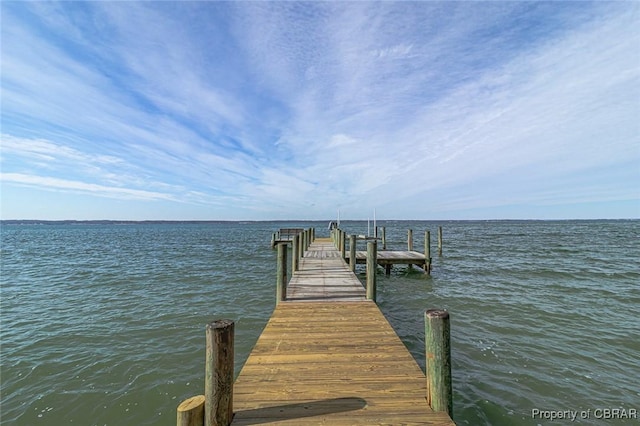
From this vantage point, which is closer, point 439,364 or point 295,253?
point 439,364

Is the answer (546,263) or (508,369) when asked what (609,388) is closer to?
(508,369)

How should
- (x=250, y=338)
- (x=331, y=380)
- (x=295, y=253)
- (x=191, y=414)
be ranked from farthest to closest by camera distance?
(x=295, y=253) < (x=250, y=338) < (x=331, y=380) < (x=191, y=414)

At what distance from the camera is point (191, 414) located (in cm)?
260

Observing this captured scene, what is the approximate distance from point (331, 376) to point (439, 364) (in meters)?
1.35

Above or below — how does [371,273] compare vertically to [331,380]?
above

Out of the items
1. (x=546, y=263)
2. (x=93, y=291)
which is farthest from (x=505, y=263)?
(x=93, y=291)

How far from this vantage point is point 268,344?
15.1 feet

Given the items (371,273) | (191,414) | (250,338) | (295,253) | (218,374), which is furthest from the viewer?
(295,253)

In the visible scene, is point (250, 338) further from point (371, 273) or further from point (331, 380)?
point (331, 380)

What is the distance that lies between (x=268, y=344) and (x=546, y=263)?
20.5 m

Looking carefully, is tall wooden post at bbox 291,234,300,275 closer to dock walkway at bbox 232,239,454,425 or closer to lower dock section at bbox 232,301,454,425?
dock walkway at bbox 232,239,454,425

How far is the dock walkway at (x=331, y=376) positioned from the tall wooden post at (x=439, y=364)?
0.42ft

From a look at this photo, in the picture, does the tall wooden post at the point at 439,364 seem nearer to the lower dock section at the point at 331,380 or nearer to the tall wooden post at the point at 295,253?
the lower dock section at the point at 331,380

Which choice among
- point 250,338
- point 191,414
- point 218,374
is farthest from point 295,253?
Result: point 191,414
